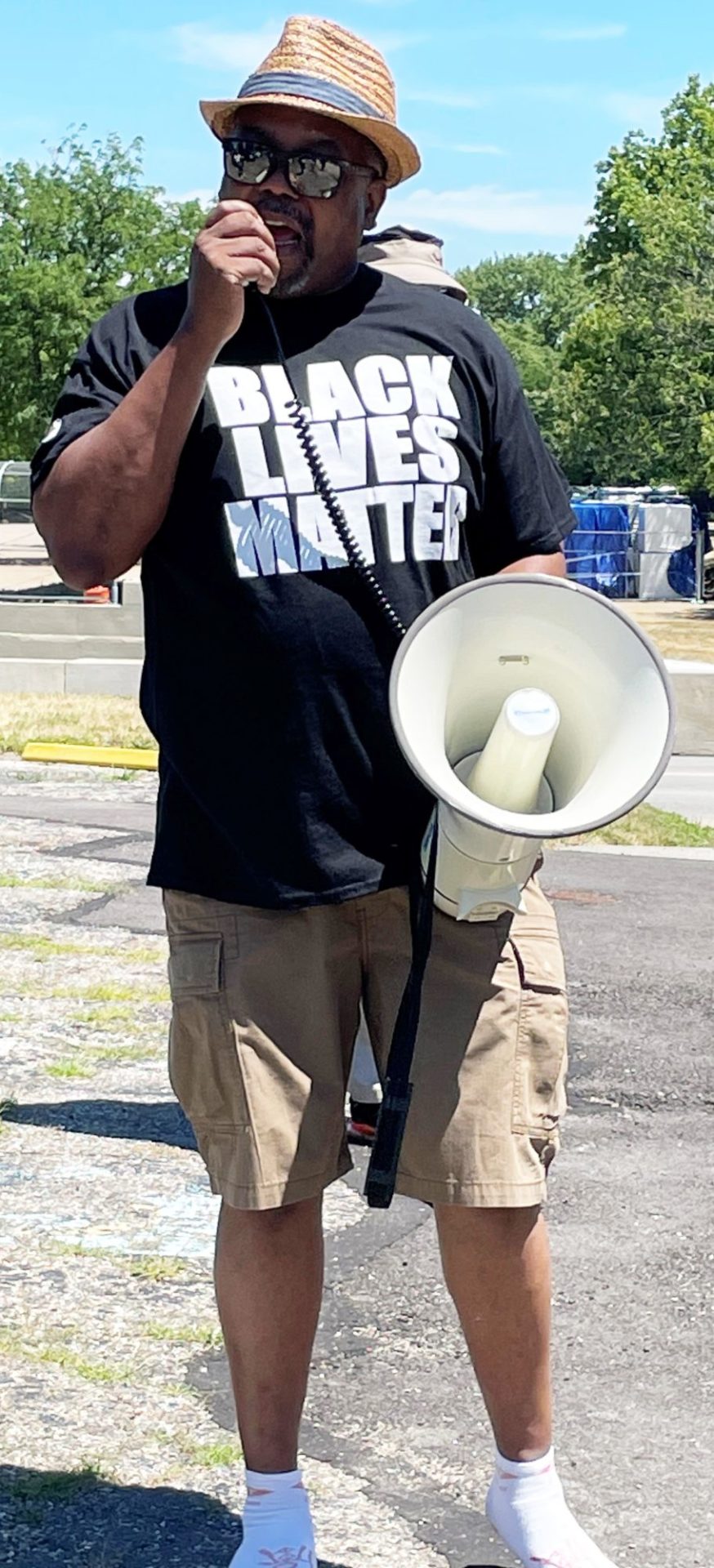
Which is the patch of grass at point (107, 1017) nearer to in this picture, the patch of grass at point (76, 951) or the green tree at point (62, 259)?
the patch of grass at point (76, 951)

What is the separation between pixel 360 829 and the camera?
2488mm

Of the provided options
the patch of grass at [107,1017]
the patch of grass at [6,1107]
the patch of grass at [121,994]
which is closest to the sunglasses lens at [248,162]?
the patch of grass at [6,1107]

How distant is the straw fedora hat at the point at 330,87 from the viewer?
246cm

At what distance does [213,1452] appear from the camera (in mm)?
2873

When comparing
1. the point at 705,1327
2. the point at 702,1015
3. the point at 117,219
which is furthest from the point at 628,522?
the point at 705,1327

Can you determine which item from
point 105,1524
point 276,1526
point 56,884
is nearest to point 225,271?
point 276,1526

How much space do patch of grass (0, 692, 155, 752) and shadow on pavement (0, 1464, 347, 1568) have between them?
9.94m

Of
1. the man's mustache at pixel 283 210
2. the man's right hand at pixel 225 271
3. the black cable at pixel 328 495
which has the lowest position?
the black cable at pixel 328 495

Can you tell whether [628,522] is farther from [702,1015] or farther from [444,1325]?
[444,1325]

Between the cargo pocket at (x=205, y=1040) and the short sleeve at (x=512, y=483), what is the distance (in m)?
0.64

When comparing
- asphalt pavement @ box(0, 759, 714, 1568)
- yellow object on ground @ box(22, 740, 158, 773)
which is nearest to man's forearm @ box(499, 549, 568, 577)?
asphalt pavement @ box(0, 759, 714, 1568)

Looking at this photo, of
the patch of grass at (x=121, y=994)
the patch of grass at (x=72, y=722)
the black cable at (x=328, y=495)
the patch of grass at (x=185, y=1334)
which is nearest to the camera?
the black cable at (x=328, y=495)

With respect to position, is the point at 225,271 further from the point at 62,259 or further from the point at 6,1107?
the point at 62,259

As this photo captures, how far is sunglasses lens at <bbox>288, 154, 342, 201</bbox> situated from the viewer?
8.04 feet
